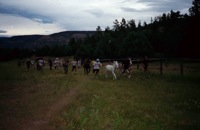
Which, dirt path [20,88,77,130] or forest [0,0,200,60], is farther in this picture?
forest [0,0,200,60]

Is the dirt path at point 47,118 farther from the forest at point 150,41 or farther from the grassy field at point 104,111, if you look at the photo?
the forest at point 150,41

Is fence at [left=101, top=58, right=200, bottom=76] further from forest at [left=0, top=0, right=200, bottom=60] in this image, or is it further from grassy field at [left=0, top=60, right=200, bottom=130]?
grassy field at [left=0, top=60, right=200, bottom=130]

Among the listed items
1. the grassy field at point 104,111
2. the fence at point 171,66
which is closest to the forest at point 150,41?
the fence at point 171,66

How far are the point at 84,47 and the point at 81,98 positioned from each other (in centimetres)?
8733

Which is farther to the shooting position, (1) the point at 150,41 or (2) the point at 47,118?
(1) the point at 150,41

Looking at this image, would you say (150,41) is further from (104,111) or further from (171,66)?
(104,111)

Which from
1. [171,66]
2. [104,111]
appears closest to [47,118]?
[104,111]

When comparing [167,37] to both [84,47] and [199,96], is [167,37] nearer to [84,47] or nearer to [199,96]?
[84,47]

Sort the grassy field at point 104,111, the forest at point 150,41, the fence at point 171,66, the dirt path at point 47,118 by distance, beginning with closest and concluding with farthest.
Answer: the dirt path at point 47,118 < the grassy field at point 104,111 < the fence at point 171,66 < the forest at point 150,41

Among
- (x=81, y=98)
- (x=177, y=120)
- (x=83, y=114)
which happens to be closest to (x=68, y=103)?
(x=81, y=98)

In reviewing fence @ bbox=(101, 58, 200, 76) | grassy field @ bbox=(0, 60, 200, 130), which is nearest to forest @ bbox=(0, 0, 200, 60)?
fence @ bbox=(101, 58, 200, 76)

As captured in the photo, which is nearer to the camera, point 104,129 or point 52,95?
point 104,129

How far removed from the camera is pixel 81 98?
51.5ft

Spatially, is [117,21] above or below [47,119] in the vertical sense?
above
